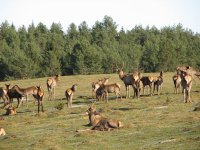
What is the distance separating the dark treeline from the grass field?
155 ft

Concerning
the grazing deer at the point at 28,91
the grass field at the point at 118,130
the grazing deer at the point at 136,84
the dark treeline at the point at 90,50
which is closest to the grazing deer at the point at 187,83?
the grass field at the point at 118,130

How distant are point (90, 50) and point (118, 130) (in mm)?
61947

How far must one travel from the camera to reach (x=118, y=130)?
2205 centimetres

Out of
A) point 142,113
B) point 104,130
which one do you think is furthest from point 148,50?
point 104,130

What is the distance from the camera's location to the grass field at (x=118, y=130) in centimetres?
1923

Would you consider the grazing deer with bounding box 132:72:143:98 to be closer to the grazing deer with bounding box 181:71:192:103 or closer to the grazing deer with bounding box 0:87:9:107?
the grazing deer with bounding box 181:71:192:103

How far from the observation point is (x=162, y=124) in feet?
76.3

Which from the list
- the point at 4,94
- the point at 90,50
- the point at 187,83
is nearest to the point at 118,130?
the point at 187,83

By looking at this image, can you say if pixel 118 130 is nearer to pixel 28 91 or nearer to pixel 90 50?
pixel 28 91

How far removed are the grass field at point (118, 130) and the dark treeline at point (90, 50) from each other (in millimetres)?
47309

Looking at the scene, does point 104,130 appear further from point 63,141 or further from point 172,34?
point 172,34

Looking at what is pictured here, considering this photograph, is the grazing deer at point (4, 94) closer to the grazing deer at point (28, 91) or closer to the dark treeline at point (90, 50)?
the grazing deer at point (28, 91)

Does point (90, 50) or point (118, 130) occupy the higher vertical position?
point (90, 50)

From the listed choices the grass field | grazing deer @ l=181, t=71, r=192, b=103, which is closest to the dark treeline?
the grass field
